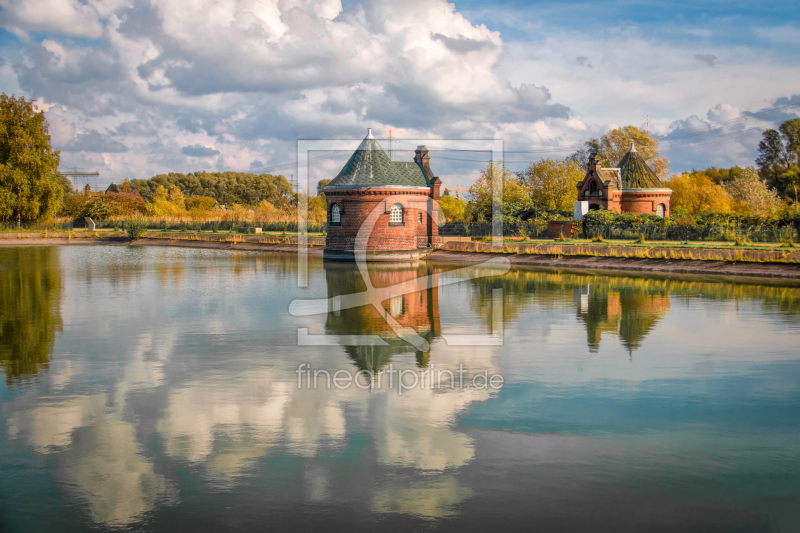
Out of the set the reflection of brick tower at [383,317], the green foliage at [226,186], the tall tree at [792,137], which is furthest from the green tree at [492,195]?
the green foliage at [226,186]

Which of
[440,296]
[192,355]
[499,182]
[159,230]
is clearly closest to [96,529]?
[192,355]

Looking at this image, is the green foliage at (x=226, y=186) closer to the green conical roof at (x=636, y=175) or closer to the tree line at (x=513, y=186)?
the tree line at (x=513, y=186)

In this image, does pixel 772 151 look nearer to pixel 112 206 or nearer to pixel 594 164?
pixel 594 164

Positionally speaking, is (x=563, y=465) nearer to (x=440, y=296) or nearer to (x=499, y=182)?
(x=440, y=296)

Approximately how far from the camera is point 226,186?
139 m

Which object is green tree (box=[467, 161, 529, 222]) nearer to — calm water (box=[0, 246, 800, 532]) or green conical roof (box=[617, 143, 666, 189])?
green conical roof (box=[617, 143, 666, 189])

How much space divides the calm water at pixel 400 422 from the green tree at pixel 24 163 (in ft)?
181

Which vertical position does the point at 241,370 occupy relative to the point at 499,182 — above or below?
below

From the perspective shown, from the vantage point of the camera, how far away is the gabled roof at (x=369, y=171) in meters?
39.6

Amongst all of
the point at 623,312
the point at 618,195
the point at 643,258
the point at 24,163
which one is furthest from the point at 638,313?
the point at 24,163

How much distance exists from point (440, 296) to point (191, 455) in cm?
1559

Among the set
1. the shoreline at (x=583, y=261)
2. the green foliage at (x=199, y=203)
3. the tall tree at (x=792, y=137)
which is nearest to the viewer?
the shoreline at (x=583, y=261)

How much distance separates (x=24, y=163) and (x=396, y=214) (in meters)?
46.5

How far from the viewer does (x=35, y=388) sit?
10.3m
